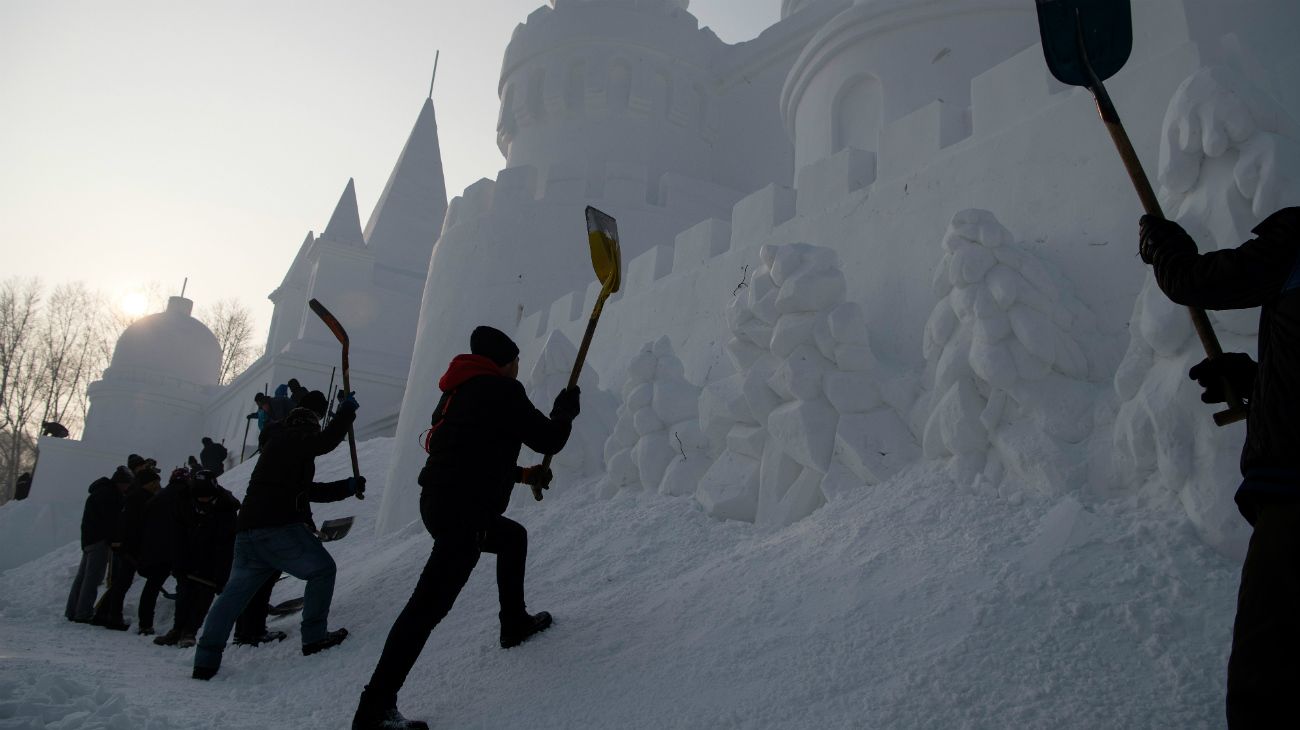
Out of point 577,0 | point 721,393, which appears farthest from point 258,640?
point 577,0

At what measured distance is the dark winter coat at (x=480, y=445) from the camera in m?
3.11

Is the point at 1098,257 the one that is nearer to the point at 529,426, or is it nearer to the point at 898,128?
the point at 898,128

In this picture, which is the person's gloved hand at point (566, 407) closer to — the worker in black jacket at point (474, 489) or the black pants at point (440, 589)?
the worker in black jacket at point (474, 489)

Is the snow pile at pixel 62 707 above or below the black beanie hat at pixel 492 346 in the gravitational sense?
below

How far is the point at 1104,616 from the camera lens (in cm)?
256

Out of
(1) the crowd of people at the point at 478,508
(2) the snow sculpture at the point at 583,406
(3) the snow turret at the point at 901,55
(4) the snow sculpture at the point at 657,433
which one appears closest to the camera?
(1) the crowd of people at the point at 478,508

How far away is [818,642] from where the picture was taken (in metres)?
2.74

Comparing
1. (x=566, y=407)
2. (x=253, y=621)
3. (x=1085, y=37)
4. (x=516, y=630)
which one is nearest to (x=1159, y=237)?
(x=1085, y=37)

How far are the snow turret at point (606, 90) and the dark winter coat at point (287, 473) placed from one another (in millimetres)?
7225

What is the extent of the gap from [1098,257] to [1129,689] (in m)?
2.39

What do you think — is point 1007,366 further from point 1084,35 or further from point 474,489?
point 474,489

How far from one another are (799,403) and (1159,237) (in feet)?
8.57

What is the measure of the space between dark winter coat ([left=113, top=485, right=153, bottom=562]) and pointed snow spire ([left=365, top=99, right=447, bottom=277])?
16.0m


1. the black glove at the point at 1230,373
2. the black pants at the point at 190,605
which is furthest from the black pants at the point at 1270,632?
the black pants at the point at 190,605
